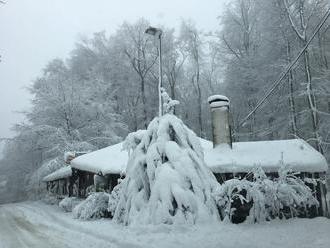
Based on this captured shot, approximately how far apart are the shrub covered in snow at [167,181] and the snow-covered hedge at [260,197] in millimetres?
498

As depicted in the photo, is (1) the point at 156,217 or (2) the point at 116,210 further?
(2) the point at 116,210

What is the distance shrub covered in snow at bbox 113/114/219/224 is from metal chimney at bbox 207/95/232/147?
7.82ft

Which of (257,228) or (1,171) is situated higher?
(1,171)

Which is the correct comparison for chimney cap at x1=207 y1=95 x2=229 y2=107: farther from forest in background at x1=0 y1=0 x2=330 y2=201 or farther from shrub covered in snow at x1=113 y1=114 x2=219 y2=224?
forest in background at x1=0 y1=0 x2=330 y2=201

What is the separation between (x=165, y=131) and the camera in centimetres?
1362

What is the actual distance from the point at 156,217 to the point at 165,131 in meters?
2.87

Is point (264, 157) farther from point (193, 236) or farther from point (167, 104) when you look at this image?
point (193, 236)

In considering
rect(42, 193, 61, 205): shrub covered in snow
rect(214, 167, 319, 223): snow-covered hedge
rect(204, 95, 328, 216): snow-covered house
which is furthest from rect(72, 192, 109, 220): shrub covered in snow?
rect(42, 193, 61, 205): shrub covered in snow

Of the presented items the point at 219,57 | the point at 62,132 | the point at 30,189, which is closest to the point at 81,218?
the point at 62,132

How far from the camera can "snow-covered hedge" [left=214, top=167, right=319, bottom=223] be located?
38.5ft

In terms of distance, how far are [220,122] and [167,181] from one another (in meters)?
4.43

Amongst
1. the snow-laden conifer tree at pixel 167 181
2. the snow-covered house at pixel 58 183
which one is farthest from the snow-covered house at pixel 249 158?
the snow-covered house at pixel 58 183

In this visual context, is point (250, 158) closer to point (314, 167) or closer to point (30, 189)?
point (314, 167)

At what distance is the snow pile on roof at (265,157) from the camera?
13.8 meters
